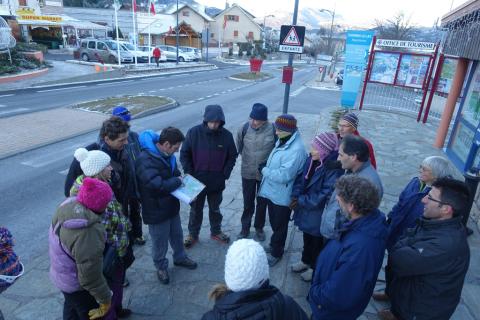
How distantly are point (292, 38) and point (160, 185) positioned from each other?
5779 mm

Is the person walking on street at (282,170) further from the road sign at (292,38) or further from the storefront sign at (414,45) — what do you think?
the storefront sign at (414,45)

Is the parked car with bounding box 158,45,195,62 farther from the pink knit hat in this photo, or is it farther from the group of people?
the pink knit hat

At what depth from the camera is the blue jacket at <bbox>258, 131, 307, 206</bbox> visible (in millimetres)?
3766

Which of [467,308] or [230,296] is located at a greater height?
[230,296]

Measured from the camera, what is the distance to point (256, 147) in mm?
4363

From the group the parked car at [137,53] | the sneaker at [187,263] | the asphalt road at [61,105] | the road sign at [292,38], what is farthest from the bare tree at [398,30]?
the sneaker at [187,263]

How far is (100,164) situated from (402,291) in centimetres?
269

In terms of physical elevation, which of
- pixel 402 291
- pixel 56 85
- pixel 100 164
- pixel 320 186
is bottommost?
pixel 56 85

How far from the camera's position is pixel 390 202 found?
6055 mm

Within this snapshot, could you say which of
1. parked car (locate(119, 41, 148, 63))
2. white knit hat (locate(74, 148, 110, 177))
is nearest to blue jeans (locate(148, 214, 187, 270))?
white knit hat (locate(74, 148, 110, 177))

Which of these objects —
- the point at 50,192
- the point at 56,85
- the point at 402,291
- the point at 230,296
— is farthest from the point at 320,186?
the point at 56,85

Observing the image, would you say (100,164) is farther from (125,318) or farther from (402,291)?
(402,291)

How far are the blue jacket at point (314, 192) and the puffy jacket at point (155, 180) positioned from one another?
134 centimetres

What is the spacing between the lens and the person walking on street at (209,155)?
4.09 meters
